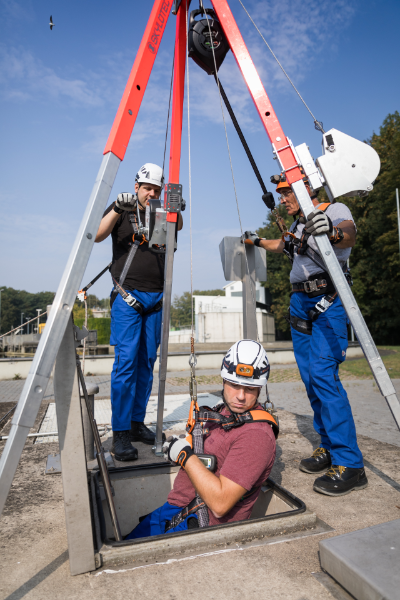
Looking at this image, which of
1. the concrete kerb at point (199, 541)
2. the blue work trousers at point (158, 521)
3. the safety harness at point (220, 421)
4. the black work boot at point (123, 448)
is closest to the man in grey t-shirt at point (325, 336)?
the concrete kerb at point (199, 541)

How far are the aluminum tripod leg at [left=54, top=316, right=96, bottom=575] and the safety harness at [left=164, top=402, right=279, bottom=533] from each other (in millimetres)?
543

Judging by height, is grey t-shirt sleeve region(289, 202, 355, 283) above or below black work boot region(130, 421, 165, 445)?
above

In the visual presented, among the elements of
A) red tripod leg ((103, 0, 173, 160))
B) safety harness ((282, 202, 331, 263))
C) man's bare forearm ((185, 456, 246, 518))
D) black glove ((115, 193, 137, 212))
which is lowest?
man's bare forearm ((185, 456, 246, 518))

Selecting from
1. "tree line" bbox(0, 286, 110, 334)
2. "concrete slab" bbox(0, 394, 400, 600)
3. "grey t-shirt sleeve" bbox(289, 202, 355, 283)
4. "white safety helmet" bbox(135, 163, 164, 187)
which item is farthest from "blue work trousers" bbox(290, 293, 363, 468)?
"tree line" bbox(0, 286, 110, 334)

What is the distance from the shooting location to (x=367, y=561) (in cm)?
157

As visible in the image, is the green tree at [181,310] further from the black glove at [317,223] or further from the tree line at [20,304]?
the black glove at [317,223]

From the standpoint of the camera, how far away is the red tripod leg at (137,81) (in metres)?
2.11

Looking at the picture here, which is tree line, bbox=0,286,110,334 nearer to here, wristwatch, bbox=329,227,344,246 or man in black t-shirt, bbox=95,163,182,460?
man in black t-shirt, bbox=95,163,182,460

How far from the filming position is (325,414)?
283 centimetres

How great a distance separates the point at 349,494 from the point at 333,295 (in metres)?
1.31

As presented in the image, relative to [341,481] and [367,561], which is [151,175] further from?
[367,561]

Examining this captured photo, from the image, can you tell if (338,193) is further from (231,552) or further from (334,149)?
(231,552)

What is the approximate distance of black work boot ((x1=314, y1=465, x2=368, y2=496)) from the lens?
8.64 ft

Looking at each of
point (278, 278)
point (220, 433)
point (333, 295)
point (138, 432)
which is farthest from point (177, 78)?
point (278, 278)
